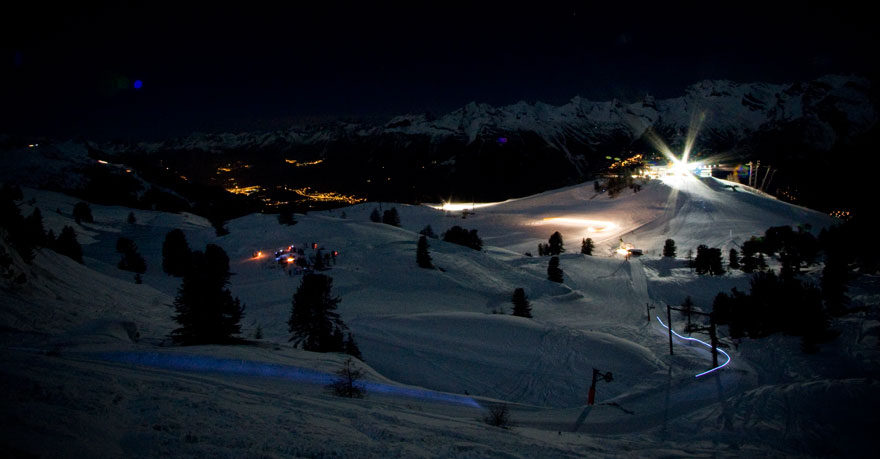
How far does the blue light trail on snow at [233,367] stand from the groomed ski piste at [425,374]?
7 centimetres

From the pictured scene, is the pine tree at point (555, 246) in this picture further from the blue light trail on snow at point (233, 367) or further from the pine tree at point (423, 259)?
the blue light trail on snow at point (233, 367)

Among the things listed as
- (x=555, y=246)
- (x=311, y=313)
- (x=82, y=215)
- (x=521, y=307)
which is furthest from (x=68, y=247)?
(x=555, y=246)

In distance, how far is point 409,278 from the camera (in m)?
50.5

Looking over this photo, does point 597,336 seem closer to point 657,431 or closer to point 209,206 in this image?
point 657,431

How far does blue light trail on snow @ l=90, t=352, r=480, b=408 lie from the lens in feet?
36.1

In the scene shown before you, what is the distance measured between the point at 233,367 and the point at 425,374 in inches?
449

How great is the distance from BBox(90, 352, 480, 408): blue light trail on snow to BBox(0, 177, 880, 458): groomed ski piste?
0.07 metres

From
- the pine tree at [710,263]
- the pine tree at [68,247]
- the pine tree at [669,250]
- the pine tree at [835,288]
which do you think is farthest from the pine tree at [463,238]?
the pine tree at [68,247]

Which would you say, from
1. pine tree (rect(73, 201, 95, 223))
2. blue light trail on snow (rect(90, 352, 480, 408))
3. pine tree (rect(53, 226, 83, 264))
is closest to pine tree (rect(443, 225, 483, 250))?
pine tree (rect(53, 226, 83, 264))

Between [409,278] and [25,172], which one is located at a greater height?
[25,172]

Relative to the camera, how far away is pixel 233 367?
11.8m

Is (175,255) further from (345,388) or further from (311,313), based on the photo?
(345,388)

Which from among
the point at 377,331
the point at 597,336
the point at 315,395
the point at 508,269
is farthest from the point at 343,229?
the point at 315,395

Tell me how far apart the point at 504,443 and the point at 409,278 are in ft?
139
